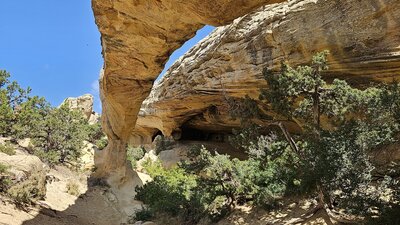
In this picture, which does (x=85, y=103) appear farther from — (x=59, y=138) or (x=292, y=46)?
(x=292, y=46)

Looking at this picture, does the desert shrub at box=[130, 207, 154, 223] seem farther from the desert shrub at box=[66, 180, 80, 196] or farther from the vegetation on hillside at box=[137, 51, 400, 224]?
the desert shrub at box=[66, 180, 80, 196]

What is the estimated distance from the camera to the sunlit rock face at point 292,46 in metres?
10.3

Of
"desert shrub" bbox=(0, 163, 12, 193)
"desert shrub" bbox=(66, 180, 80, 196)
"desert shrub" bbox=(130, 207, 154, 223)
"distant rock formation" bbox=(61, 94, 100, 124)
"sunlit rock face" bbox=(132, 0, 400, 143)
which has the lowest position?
"desert shrub" bbox=(130, 207, 154, 223)

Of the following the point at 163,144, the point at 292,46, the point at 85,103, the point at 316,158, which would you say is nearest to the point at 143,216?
the point at 316,158

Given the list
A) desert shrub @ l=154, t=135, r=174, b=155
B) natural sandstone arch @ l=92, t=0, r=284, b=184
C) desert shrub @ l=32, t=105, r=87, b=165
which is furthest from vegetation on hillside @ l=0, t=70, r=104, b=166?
desert shrub @ l=154, t=135, r=174, b=155

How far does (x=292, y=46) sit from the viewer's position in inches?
466

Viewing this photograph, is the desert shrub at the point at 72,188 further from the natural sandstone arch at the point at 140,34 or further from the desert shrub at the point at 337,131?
the desert shrub at the point at 337,131

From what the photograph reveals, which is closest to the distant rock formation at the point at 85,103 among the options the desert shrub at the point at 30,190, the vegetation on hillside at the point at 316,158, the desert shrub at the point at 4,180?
the desert shrub at the point at 30,190

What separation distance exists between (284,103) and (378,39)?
4.43 meters

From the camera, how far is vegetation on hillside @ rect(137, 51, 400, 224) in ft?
22.3

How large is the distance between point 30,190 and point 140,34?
5322 mm

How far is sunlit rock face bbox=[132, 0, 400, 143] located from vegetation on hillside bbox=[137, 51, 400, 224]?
239cm

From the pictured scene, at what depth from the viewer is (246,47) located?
13.3m

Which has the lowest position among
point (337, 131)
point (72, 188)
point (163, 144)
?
point (163, 144)
